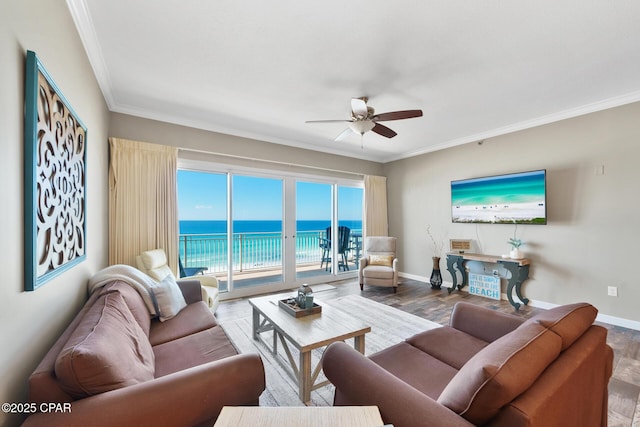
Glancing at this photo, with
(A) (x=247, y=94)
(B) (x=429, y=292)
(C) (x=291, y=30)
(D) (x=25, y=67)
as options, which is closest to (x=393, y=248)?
(B) (x=429, y=292)

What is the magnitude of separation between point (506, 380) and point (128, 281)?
2403mm

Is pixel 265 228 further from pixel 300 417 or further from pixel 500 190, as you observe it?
pixel 300 417

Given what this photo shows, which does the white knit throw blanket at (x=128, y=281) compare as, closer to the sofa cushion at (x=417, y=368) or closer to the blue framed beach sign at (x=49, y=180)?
the blue framed beach sign at (x=49, y=180)

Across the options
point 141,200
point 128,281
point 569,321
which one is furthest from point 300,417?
point 141,200

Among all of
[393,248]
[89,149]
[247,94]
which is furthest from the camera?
[393,248]

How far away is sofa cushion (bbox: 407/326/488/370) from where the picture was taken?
5.09 ft

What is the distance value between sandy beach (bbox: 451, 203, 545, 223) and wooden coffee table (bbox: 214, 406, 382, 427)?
3949mm

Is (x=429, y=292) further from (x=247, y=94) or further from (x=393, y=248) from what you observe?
(x=247, y=94)

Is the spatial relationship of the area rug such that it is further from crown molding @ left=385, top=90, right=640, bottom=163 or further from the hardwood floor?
crown molding @ left=385, top=90, right=640, bottom=163

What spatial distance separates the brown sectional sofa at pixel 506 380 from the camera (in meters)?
0.81

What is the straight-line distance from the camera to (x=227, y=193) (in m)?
3.97

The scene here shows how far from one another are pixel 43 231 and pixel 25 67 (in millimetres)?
710

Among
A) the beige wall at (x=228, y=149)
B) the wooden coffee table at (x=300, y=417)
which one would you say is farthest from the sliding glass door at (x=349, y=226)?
the wooden coffee table at (x=300, y=417)

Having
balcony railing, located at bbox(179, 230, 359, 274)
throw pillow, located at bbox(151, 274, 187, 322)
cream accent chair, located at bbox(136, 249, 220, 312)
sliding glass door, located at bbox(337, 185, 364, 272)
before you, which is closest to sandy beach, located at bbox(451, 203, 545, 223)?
sliding glass door, located at bbox(337, 185, 364, 272)
